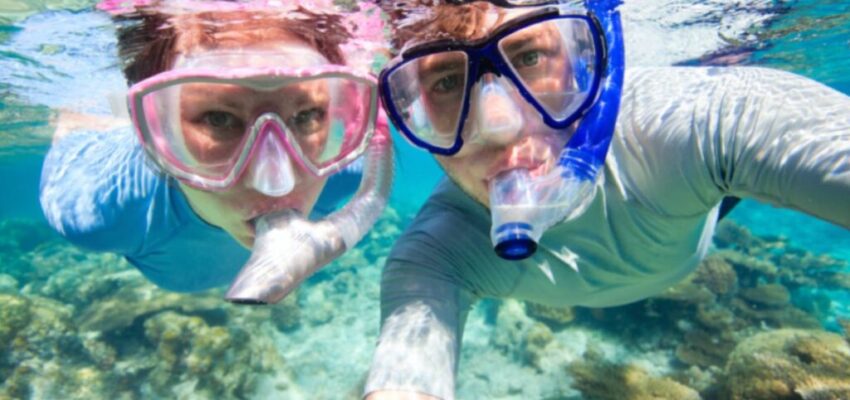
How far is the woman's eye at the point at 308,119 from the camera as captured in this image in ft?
10.2

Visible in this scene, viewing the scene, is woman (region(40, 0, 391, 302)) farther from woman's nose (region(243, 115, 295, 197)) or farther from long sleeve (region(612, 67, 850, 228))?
long sleeve (region(612, 67, 850, 228))

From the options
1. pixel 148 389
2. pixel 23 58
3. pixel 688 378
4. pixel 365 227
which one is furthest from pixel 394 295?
pixel 23 58

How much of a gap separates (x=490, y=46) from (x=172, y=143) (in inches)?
82.0

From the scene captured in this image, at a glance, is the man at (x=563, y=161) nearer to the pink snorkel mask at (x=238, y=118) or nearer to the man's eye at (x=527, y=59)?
the man's eye at (x=527, y=59)

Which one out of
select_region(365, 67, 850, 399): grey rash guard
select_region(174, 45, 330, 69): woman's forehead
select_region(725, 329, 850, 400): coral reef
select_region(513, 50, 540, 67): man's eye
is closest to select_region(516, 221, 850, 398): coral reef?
select_region(725, 329, 850, 400): coral reef

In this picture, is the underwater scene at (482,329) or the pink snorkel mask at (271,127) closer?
the pink snorkel mask at (271,127)

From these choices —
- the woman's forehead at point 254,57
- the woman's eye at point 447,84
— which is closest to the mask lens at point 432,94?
the woman's eye at point 447,84

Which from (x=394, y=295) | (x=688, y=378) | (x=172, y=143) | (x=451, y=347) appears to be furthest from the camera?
(x=688, y=378)

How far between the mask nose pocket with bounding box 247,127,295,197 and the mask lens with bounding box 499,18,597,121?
1.40 meters

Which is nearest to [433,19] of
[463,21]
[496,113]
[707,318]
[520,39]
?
[463,21]

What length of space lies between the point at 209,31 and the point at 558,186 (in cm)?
301

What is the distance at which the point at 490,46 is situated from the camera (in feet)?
8.66

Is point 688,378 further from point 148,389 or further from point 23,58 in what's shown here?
point 23,58

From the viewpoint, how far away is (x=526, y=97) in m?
2.59
